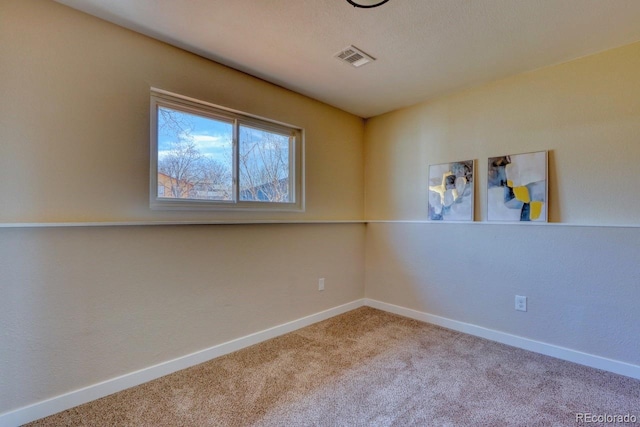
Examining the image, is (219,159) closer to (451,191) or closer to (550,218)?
(451,191)

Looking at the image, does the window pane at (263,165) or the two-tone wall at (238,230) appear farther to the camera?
the window pane at (263,165)

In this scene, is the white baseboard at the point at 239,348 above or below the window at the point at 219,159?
below

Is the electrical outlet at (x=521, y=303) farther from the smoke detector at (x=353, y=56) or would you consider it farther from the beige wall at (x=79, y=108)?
the beige wall at (x=79, y=108)

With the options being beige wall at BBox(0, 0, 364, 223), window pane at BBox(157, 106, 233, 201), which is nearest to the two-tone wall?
beige wall at BBox(0, 0, 364, 223)

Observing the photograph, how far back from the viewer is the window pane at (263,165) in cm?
248

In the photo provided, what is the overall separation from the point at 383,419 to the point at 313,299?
1.45m

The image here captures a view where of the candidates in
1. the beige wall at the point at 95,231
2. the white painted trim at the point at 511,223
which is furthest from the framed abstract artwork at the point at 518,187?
the beige wall at the point at 95,231

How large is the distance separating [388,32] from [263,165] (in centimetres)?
142

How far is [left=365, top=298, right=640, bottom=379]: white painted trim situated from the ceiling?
2170 millimetres

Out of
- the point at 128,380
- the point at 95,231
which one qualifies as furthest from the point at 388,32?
the point at 128,380

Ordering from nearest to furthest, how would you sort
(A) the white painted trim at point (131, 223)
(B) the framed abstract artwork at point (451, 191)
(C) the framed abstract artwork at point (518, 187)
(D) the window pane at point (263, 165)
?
(A) the white painted trim at point (131, 223), (C) the framed abstract artwork at point (518, 187), (D) the window pane at point (263, 165), (B) the framed abstract artwork at point (451, 191)

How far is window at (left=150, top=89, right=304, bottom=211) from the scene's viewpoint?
2037 millimetres

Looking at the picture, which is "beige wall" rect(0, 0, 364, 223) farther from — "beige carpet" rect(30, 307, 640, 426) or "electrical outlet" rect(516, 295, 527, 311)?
"electrical outlet" rect(516, 295, 527, 311)

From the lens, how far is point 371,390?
1.77 metres
